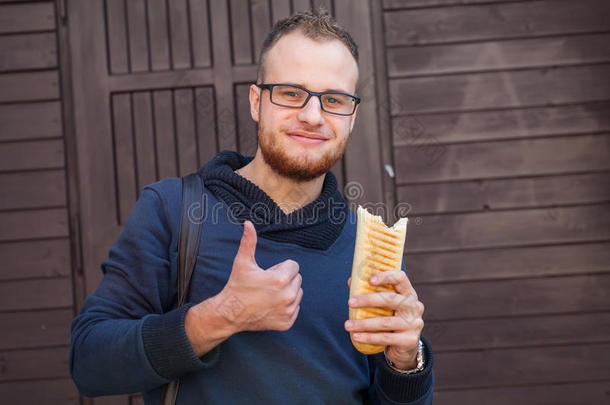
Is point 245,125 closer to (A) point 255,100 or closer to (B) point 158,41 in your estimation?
(B) point 158,41

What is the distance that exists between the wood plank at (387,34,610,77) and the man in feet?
5.31

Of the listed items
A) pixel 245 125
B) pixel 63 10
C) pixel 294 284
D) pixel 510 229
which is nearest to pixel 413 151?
pixel 510 229

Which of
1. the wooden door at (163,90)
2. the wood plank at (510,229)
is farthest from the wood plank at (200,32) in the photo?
the wood plank at (510,229)

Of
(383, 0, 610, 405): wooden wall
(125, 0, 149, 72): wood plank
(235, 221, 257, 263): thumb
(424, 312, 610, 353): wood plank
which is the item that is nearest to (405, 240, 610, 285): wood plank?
(383, 0, 610, 405): wooden wall

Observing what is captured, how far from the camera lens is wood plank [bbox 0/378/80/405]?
3141 mm

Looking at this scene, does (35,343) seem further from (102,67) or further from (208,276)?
(208,276)

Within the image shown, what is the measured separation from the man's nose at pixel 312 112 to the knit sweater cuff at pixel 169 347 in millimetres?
763

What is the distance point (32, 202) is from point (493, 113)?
327 cm

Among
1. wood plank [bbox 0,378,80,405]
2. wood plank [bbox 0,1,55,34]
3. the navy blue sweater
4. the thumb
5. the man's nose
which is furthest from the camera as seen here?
wood plank [bbox 0,1,55,34]

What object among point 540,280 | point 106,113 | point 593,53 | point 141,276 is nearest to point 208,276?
point 141,276

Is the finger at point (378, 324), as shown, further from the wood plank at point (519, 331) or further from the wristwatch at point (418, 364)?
the wood plank at point (519, 331)

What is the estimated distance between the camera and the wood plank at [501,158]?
3232 millimetres

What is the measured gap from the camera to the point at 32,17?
10.6 feet

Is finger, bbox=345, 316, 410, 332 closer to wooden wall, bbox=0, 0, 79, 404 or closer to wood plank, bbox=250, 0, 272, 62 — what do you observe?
wood plank, bbox=250, 0, 272, 62
